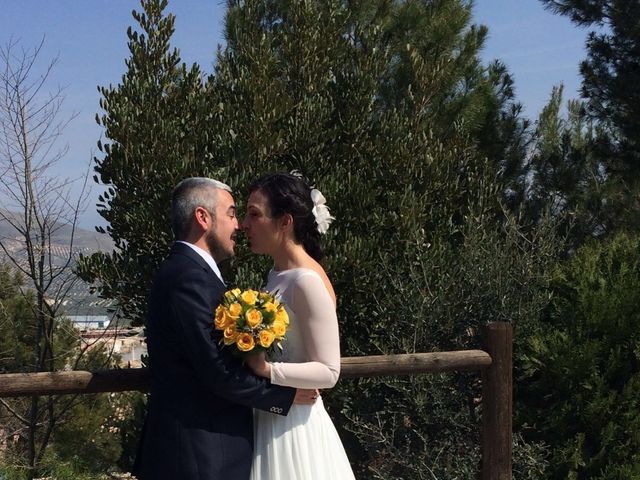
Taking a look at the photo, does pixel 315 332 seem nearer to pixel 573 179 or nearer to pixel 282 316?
pixel 282 316

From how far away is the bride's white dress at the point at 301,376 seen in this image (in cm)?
287

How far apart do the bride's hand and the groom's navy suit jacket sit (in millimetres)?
24

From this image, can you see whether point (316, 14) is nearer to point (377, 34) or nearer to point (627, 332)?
point (377, 34)

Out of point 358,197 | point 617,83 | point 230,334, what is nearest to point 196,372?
point 230,334

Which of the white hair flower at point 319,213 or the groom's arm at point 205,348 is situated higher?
the white hair flower at point 319,213

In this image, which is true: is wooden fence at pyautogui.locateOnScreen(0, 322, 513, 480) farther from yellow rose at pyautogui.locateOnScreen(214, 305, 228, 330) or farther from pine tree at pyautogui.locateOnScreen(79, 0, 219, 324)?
pine tree at pyautogui.locateOnScreen(79, 0, 219, 324)

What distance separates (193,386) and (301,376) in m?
Result: 0.35

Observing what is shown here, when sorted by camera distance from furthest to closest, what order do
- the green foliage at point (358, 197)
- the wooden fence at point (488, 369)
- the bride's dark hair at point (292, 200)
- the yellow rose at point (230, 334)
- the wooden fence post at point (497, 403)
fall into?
the green foliage at point (358, 197), the wooden fence post at point (497, 403), the wooden fence at point (488, 369), the bride's dark hair at point (292, 200), the yellow rose at point (230, 334)

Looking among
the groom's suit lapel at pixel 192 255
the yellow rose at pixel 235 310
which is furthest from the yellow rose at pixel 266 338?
the groom's suit lapel at pixel 192 255

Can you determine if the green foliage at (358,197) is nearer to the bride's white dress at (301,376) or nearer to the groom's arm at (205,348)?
the bride's white dress at (301,376)

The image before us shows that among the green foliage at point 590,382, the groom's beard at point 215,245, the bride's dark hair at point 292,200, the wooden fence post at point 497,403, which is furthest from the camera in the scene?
the green foliage at point 590,382

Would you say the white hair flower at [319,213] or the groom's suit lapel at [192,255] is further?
the white hair flower at [319,213]

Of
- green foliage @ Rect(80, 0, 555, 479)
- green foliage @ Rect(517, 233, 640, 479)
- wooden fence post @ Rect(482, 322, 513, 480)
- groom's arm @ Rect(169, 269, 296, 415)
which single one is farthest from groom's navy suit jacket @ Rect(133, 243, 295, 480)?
green foliage @ Rect(517, 233, 640, 479)

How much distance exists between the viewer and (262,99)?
6.77m
